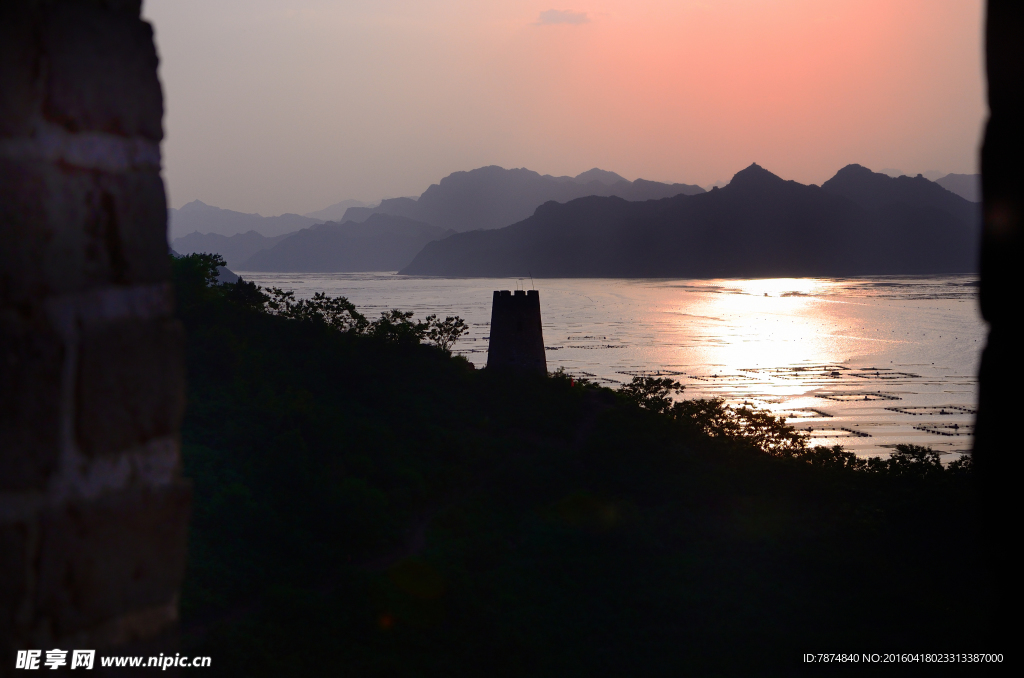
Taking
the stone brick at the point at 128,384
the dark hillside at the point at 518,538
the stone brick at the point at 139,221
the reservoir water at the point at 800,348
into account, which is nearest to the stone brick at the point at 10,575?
the stone brick at the point at 128,384

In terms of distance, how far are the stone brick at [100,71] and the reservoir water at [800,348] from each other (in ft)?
45.3

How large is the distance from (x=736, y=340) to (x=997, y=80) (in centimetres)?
9139

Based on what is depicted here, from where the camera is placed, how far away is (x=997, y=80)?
1.80 m

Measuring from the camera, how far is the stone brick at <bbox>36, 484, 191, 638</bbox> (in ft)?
5.60

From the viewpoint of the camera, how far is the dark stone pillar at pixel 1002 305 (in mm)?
1719

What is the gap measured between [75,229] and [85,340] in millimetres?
246

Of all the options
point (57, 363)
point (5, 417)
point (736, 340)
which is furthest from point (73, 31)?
point (736, 340)

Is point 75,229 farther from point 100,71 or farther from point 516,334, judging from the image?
point 516,334

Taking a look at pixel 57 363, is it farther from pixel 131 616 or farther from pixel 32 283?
pixel 131 616

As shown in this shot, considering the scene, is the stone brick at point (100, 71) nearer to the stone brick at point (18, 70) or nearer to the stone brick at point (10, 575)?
the stone brick at point (18, 70)

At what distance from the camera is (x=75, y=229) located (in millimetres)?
1734

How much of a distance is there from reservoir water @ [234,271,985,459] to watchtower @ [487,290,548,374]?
59.5ft

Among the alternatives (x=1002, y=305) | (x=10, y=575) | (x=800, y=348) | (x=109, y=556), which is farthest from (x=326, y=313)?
(x=800, y=348)

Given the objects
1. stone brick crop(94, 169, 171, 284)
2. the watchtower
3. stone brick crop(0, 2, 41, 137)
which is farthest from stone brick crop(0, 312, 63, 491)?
the watchtower
